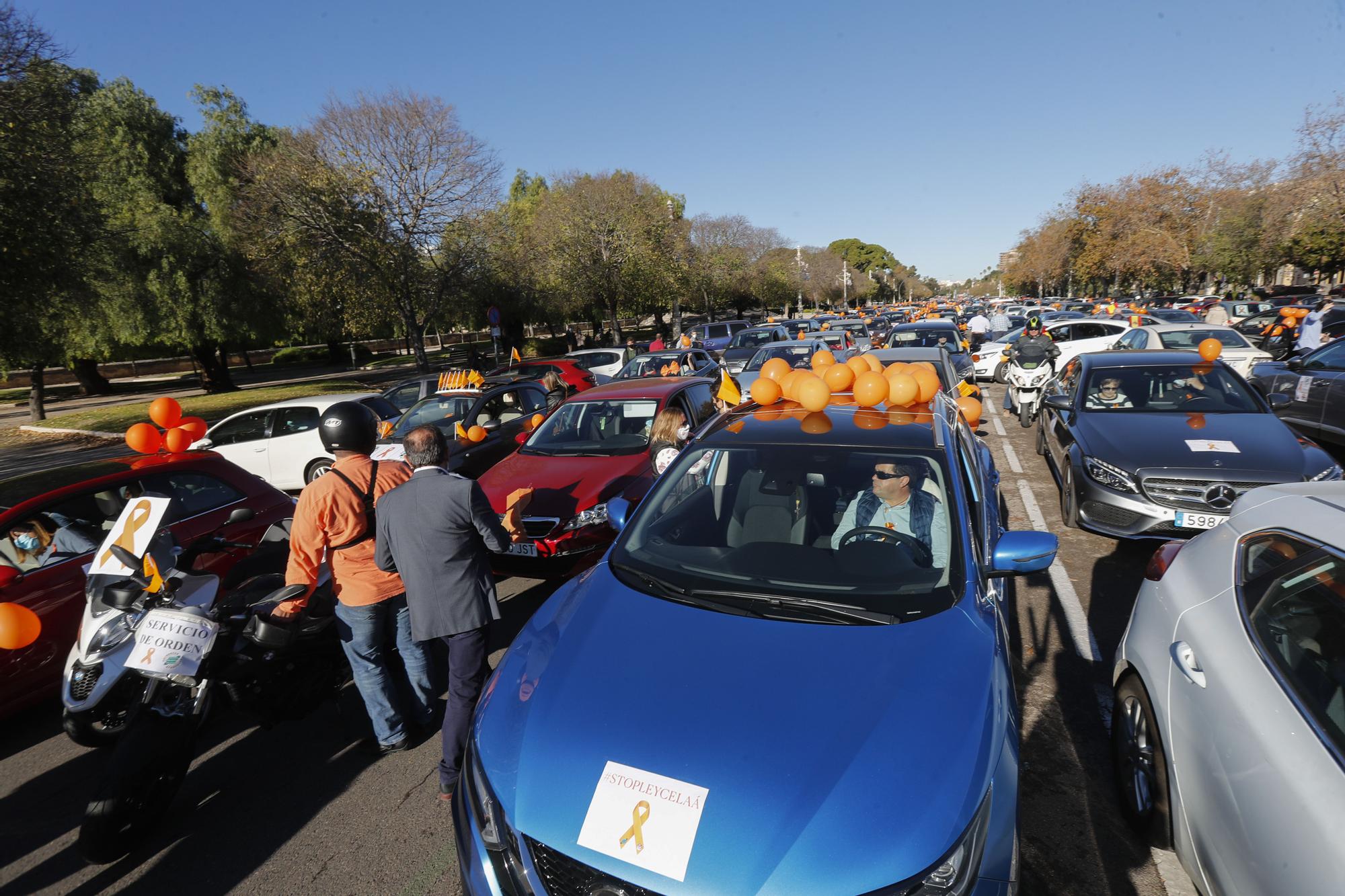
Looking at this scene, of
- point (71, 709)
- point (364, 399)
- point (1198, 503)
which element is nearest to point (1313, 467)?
point (1198, 503)

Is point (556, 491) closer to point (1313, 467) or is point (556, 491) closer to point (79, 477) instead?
point (79, 477)

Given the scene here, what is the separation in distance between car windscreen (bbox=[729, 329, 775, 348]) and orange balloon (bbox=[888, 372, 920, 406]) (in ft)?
50.0

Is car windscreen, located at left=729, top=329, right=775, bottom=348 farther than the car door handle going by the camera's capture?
Yes

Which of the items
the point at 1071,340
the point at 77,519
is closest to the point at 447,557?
the point at 77,519

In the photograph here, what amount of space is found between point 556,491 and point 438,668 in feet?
5.53

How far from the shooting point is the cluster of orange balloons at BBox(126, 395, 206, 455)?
5.27 metres

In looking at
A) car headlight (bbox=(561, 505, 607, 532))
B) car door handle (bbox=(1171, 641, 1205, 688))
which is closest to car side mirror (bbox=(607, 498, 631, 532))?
car headlight (bbox=(561, 505, 607, 532))

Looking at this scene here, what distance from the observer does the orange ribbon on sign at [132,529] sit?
3346mm

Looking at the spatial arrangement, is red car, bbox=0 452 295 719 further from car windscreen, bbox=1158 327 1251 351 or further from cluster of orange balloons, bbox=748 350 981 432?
car windscreen, bbox=1158 327 1251 351

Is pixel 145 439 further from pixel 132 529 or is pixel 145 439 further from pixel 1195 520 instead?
pixel 1195 520

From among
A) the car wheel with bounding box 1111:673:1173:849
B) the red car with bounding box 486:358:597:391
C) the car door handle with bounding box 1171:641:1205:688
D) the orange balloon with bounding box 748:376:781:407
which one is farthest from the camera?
the red car with bounding box 486:358:597:391

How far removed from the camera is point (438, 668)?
454 centimetres

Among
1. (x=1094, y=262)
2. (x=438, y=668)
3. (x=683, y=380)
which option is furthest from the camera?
(x=1094, y=262)

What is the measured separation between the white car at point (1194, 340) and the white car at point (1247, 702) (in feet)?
39.4
